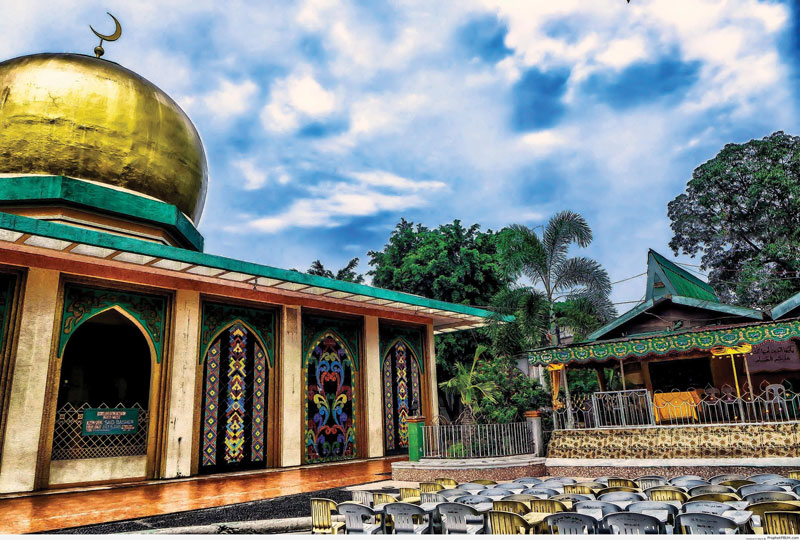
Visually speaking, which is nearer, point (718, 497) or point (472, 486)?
point (718, 497)

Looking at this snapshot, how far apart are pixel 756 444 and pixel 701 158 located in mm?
24014

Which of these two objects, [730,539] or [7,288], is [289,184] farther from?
[730,539]

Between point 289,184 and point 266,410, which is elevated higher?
point 289,184

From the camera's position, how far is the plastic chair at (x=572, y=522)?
4.79 m

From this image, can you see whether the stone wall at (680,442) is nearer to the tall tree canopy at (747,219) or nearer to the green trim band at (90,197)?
the green trim band at (90,197)

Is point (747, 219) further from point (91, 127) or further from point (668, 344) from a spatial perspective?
point (91, 127)

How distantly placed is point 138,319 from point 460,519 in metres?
9.03

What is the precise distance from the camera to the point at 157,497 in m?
8.95

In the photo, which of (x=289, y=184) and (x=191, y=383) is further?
(x=289, y=184)

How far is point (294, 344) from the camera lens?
14234 millimetres

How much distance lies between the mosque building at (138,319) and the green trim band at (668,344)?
4.11m

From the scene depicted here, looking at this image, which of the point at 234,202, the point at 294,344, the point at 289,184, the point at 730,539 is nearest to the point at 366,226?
the point at 289,184

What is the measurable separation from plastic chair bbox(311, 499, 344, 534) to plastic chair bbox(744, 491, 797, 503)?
177 inches

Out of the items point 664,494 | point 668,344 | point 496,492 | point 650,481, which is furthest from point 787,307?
point 496,492
